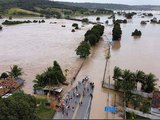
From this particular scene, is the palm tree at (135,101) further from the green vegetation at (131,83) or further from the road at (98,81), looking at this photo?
the road at (98,81)

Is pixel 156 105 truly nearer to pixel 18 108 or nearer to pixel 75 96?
pixel 75 96

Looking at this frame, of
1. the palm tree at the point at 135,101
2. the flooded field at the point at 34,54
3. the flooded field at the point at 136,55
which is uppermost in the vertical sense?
the palm tree at the point at 135,101

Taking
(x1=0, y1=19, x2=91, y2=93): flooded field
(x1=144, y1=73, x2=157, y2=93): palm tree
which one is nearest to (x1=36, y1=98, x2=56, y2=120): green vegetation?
(x1=0, y1=19, x2=91, y2=93): flooded field

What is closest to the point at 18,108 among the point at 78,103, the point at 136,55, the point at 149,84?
the point at 78,103

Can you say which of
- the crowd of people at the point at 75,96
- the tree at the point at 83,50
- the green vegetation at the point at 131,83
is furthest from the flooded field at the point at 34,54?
the green vegetation at the point at 131,83

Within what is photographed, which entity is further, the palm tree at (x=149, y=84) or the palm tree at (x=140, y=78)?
the palm tree at (x=140, y=78)

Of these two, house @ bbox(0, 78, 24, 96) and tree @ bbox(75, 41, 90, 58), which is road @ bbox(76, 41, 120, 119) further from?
house @ bbox(0, 78, 24, 96)

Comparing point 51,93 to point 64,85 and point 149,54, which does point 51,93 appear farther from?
point 149,54
